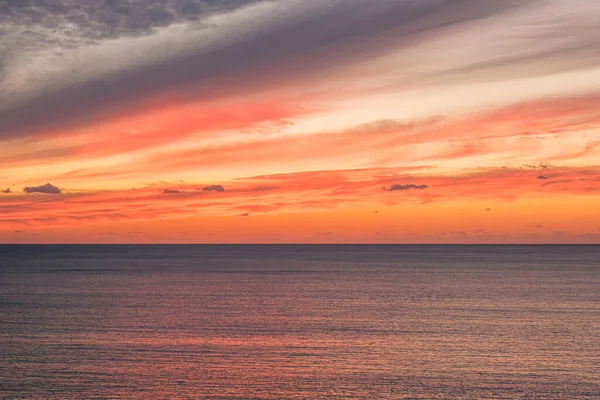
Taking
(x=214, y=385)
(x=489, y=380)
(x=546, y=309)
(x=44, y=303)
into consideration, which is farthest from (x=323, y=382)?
(x=44, y=303)

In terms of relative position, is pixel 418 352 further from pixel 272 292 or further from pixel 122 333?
pixel 272 292

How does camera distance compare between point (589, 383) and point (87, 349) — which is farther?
point (87, 349)

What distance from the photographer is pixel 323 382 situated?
51812 millimetres

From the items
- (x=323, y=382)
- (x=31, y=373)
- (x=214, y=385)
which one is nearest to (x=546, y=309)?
(x=323, y=382)

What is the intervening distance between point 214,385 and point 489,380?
21.8m

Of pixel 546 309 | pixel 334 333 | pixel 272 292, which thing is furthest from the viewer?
pixel 272 292

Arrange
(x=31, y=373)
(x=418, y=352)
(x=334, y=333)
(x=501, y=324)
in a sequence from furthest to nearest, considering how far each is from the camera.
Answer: (x=501, y=324) → (x=334, y=333) → (x=418, y=352) → (x=31, y=373)

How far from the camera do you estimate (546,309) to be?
98.2 meters

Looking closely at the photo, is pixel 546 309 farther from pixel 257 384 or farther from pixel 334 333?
pixel 257 384

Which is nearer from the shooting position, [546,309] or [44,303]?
[546,309]

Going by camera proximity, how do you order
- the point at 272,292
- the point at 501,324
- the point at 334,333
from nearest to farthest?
the point at 334,333, the point at 501,324, the point at 272,292

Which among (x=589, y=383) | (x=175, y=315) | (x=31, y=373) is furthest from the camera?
(x=175, y=315)

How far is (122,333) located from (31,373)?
21102 millimetres

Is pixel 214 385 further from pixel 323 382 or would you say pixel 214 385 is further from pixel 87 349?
pixel 87 349
